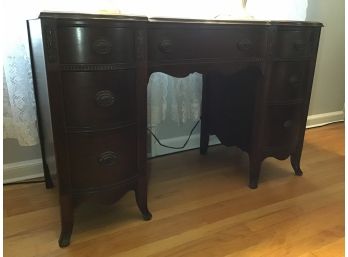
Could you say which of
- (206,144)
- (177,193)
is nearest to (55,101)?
(177,193)

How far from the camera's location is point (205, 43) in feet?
3.76

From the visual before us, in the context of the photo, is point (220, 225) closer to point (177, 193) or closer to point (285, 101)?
point (177, 193)

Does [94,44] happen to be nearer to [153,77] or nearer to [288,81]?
[153,77]

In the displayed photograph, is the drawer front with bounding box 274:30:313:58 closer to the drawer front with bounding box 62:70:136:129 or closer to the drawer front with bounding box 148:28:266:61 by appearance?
the drawer front with bounding box 148:28:266:61

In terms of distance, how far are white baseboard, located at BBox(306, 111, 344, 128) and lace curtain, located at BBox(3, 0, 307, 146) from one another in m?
0.80

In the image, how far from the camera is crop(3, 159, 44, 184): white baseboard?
1479mm

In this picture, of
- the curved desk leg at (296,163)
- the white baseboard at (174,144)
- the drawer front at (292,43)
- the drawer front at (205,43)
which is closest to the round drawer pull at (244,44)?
the drawer front at (205,43)

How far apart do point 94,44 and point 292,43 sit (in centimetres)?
81

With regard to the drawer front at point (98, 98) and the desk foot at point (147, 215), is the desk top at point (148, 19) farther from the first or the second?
the desk foot at point (147, 215)

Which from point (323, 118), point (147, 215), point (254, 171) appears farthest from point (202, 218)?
point (323, 118)

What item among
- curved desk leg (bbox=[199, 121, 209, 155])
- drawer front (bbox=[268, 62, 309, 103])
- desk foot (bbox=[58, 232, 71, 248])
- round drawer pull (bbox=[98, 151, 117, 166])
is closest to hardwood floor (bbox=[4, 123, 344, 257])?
desk foot (bbox=[58, 232, 71, 248])

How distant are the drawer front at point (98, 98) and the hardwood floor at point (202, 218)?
1.41ft

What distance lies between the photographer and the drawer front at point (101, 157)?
103 cm

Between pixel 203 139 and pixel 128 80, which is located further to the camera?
pixel 203 139
